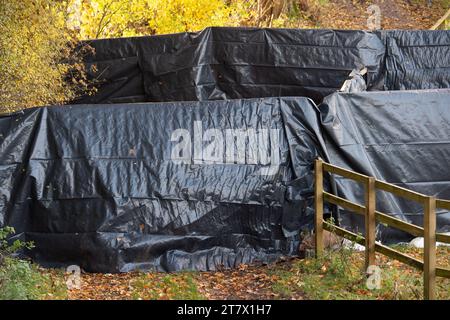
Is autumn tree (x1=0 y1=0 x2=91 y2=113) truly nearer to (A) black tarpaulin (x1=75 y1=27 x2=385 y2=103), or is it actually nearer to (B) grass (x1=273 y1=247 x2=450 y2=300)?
(A) black tarpaulin (x1=75 y1=27 x2=385 y2=103)

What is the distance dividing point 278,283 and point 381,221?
44.0 inches

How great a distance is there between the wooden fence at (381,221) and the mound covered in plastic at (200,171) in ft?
1.25

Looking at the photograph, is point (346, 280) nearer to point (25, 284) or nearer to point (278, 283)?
point (278, 283)

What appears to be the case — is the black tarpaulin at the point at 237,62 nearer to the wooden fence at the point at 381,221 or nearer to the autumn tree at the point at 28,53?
the autumn tree at the point at 28,53

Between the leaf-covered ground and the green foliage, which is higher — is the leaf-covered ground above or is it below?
below

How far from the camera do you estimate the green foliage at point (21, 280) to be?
5898 millimetres

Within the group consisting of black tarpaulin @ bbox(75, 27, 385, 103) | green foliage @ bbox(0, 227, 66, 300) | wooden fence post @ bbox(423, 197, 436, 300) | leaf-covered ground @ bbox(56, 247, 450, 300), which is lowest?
leaf-covered ground @ bbox(56, 247, 450, 300)

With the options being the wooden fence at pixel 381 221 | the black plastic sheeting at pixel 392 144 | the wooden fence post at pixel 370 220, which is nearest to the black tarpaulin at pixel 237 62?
the black plastic sheeting at pixel 392 144

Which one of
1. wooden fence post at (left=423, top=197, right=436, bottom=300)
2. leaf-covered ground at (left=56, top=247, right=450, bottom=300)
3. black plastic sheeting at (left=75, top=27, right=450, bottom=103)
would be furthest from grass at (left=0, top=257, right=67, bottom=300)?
black plastic sheeting at (left=75, top=27, right=450, bottom=103)

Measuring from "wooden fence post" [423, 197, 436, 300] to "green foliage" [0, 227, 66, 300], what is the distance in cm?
312

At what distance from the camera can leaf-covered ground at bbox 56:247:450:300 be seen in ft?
21.2

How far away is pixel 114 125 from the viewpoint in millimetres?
7719

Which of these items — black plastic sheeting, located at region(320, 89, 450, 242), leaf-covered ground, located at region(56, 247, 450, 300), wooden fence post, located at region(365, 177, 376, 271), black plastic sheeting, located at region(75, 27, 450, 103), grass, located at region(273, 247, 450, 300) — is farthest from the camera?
black plastic sheeting, located at region(75, 27, 450, 103)

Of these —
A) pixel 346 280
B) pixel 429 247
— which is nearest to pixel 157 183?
pixel 346 280
